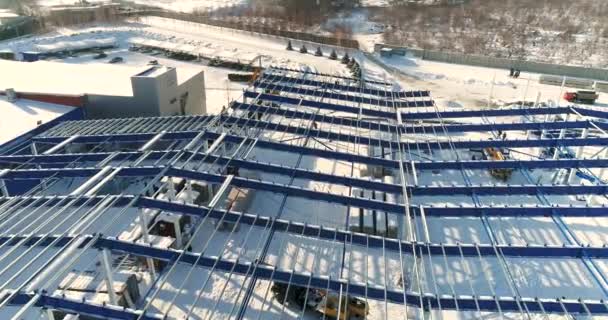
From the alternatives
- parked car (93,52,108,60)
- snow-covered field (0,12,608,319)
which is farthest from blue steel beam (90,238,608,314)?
parked car (93,52,108,60)

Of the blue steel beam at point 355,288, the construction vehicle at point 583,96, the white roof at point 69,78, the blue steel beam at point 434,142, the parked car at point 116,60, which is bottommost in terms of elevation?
the construction vehicle at point 583,96

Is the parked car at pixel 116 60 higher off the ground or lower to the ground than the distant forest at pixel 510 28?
lower

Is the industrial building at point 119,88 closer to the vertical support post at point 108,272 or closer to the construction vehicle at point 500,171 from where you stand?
the vertical support post at point 108,272

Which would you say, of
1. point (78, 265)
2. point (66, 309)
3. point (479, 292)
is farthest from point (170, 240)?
point (479, 292)

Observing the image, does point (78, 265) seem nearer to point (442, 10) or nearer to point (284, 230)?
point (284, 230)

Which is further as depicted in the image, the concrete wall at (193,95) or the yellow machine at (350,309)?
the concrete wall at (193,95)

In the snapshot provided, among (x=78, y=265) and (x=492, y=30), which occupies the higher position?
(x=492, y=30)

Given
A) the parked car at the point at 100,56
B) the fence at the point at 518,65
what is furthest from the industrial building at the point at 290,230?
the parked car at the point at 100,56
